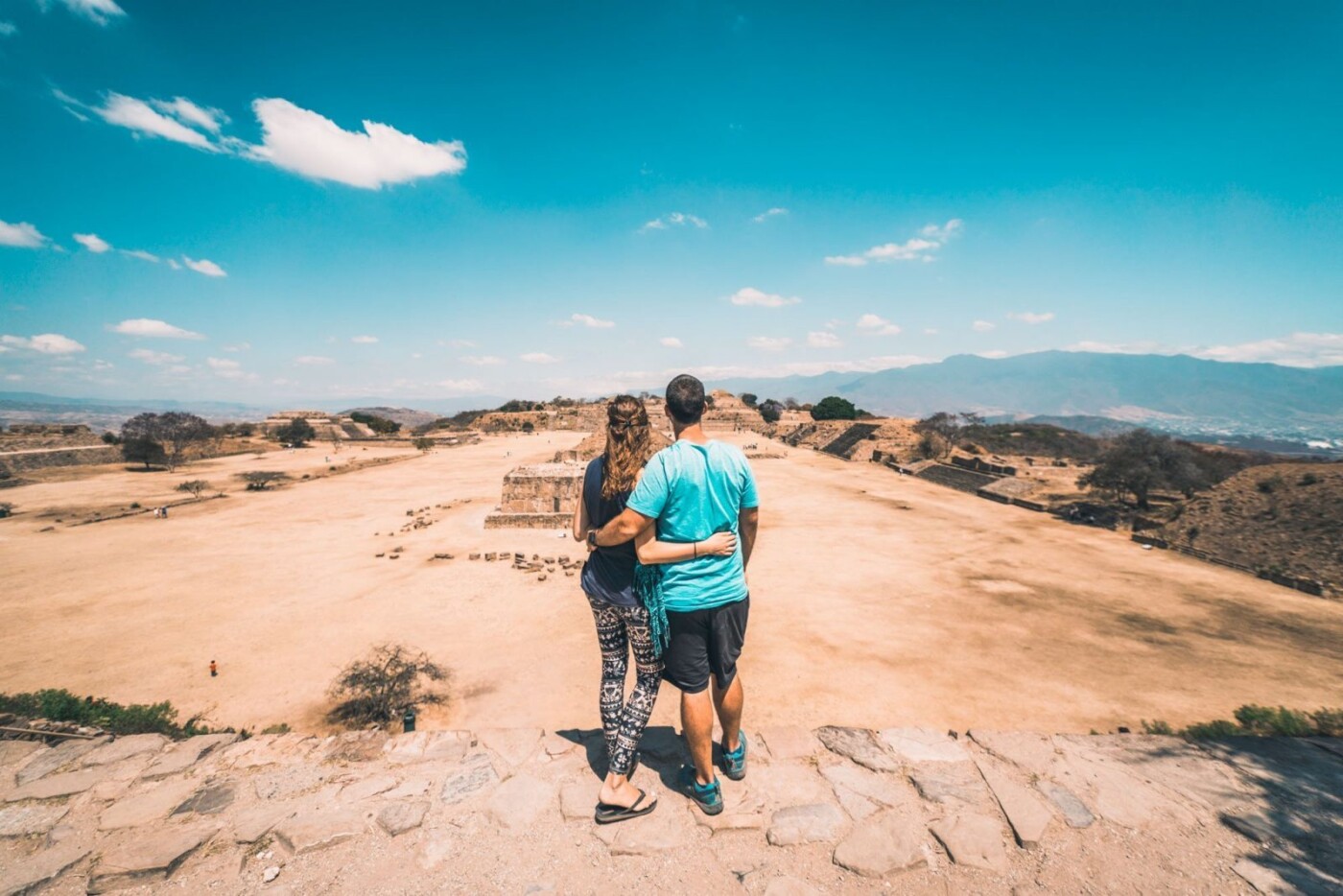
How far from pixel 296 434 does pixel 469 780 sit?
171 ft

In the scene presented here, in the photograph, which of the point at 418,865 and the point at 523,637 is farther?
the point at 523,637

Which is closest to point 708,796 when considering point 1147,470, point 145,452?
point 1147,470

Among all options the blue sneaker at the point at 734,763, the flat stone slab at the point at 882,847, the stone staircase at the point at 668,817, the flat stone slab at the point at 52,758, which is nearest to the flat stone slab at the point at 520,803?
the stone staircase at the point at 668,817

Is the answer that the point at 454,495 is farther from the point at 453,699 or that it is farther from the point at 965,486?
the point at 965,486

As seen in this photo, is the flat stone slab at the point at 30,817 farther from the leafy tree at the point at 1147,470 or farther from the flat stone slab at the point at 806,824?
the leafy tree at the point at 1147,470

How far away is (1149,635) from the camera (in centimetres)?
817

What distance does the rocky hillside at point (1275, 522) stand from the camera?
11.2 m

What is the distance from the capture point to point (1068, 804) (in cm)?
300

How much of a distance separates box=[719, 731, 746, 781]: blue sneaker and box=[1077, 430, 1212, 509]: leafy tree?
2214cm

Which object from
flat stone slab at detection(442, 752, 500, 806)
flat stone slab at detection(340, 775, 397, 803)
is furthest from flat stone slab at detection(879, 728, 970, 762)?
flat stone slab at detection(340, 775, 397, 803)

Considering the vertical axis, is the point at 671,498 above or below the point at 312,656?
above

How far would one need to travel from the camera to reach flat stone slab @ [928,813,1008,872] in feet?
8.52

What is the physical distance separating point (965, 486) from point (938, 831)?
2390 cm

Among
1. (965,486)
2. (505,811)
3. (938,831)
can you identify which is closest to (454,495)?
(505,811)
